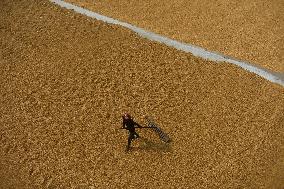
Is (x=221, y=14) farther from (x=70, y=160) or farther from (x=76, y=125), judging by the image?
(x=70, y=160)

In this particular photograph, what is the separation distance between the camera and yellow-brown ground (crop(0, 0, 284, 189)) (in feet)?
47.4

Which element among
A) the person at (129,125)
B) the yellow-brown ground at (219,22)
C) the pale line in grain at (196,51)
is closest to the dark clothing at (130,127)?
the person at (129,125)

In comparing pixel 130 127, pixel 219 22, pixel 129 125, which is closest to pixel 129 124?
pixel 129 125

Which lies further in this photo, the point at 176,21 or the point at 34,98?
the point at 176,21

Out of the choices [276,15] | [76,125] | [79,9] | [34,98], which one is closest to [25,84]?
[34,98]

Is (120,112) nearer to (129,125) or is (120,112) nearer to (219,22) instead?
(129,125)

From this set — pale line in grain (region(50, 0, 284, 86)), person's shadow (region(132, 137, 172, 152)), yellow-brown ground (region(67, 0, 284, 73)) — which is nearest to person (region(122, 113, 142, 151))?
person's shadow (region(132, 137, 172, 152))

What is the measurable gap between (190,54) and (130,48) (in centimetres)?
298

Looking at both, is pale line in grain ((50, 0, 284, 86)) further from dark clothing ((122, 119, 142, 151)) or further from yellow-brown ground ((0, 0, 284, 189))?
dark clothing ((122, 119, 142, 151))

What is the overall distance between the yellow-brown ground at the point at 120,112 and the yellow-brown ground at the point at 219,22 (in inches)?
64.3

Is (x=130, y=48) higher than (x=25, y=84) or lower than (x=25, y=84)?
higher

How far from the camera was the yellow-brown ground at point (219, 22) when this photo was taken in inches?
773

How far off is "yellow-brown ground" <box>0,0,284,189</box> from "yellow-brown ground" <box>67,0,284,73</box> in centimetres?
163

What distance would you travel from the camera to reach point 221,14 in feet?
71.9
